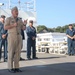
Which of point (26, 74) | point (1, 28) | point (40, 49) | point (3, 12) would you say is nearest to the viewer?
point (26, 74)

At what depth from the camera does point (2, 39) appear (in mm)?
11727

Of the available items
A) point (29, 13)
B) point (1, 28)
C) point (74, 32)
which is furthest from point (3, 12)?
point (1, 28)

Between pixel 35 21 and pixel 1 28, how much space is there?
38.8 feet

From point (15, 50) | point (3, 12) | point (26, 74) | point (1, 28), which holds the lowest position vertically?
point (26, 74)

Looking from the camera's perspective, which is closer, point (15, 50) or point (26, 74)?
point (26, 74)

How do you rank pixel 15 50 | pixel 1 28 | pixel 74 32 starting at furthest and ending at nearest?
pixel 74 32, pixel 1 28, pixel 15 50

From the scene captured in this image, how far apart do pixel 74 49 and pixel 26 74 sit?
7.89 metres

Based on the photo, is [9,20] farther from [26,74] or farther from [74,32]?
[74,32]

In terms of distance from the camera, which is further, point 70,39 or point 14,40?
point 70,39

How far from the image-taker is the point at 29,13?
2406 centimetres

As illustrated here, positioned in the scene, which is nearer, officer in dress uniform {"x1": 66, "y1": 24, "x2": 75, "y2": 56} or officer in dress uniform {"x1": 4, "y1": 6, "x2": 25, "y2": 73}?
officer in dress uniform {"x1": 4, "y1": 6, "x2": 25, "y2": 73}

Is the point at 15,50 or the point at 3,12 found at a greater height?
the point at 3,12

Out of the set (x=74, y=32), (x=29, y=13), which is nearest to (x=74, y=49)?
(x=74, y=32)

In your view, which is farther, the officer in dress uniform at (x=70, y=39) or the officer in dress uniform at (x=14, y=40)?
the officer in dress uniform at (x=70, y=39)
